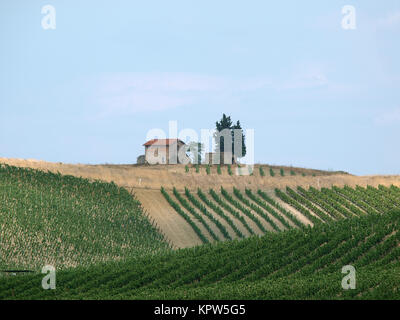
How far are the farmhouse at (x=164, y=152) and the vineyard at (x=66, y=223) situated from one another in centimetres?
3288

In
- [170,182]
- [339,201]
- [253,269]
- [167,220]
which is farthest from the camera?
[339,201]

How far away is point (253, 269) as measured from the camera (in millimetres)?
29266

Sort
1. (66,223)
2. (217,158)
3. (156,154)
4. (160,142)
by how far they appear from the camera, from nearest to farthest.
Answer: (66,223) < (217,158) < (156,154) < (160,142)

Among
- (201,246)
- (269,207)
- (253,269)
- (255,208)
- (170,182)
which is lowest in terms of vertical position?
(253,269)

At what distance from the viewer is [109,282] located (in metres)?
28.2

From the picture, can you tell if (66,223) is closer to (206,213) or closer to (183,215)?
(183,215)

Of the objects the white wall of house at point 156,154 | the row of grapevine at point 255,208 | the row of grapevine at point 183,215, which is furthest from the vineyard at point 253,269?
the white wall of house at point 156,154

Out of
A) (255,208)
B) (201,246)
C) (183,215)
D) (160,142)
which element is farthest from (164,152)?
(201,246)

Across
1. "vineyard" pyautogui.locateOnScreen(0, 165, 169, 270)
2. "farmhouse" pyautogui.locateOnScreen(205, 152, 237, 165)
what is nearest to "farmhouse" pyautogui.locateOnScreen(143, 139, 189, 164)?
"farmhouse" pyautogui.locateOnScreen(205, 152, 237, 165)

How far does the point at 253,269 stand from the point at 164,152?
2183 inches

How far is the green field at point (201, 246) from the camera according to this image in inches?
985

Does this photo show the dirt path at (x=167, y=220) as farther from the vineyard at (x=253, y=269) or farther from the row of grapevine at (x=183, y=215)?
the vineyard at (x=253, y=269)
